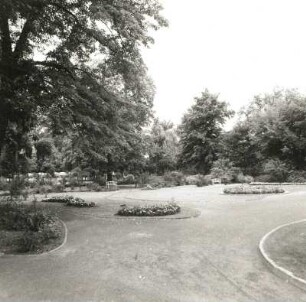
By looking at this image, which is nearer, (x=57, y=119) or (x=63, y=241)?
(x=63, y=241)

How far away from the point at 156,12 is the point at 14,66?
251 inches

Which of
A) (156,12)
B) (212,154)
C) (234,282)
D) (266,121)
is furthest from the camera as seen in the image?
(212,154)

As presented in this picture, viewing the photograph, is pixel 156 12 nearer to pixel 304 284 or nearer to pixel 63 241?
pixel 63 241

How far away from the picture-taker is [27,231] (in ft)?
37.0

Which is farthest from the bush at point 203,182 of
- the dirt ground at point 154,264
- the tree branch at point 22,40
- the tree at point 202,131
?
the tree branch at point 22,40

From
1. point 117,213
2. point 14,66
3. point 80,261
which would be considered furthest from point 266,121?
point 80,261

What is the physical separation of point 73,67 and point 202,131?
27.7 meters

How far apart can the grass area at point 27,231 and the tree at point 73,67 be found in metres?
3.77

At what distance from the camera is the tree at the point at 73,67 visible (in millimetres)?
14422

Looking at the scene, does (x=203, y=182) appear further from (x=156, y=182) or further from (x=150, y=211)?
(x=150, y=211)

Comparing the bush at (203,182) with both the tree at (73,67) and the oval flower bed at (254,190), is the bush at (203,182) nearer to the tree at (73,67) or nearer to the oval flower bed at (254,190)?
the oval flower bed at (254,190)

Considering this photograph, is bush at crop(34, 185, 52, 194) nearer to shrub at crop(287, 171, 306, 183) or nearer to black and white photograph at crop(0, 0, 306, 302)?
black and white photograph at crop(0, 0, 306, 302)

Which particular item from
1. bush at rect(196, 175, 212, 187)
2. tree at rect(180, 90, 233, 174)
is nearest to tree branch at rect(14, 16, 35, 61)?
bush at rect(196, 175, 212, 187)

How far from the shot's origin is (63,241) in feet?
36.7
